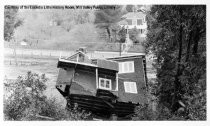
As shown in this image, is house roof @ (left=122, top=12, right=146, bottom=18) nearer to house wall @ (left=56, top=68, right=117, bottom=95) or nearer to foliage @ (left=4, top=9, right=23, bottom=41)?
house wall @ (left=56, top=68, right=117, bottom=95)

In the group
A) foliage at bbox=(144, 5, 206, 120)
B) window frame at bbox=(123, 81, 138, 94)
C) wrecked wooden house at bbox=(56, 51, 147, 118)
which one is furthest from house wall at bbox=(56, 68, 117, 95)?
foliage at bbox=(144, 5, 206, 120)

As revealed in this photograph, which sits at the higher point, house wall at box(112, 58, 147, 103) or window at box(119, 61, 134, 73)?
window at box(119, 61, 134, 73)

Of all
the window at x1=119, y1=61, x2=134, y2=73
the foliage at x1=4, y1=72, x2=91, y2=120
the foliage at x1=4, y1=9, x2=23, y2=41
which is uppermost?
the foliage at x1=4, y1=9, x2=23, y2=41

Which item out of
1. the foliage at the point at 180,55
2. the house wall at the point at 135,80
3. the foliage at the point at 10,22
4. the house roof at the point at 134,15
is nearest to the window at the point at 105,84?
the house wall at the point at 135,80

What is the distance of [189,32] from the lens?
17.1ft

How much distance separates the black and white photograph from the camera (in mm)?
5160

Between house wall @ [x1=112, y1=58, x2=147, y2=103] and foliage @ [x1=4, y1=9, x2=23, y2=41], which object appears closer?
foliage @ [x1=4, y1=9, x2=23, y2=41]

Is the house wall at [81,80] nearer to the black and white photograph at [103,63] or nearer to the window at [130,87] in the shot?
the black and white photograph at [103,63]

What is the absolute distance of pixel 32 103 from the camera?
5250mm

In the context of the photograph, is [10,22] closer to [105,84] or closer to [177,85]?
[105,84]

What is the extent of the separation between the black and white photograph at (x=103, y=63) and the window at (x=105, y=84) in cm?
1

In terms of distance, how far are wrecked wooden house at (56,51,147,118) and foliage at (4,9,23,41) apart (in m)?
0.59

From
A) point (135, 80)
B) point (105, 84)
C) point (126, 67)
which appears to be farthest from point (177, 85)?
point (105, 84)

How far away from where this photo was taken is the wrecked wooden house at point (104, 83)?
5191 mm
